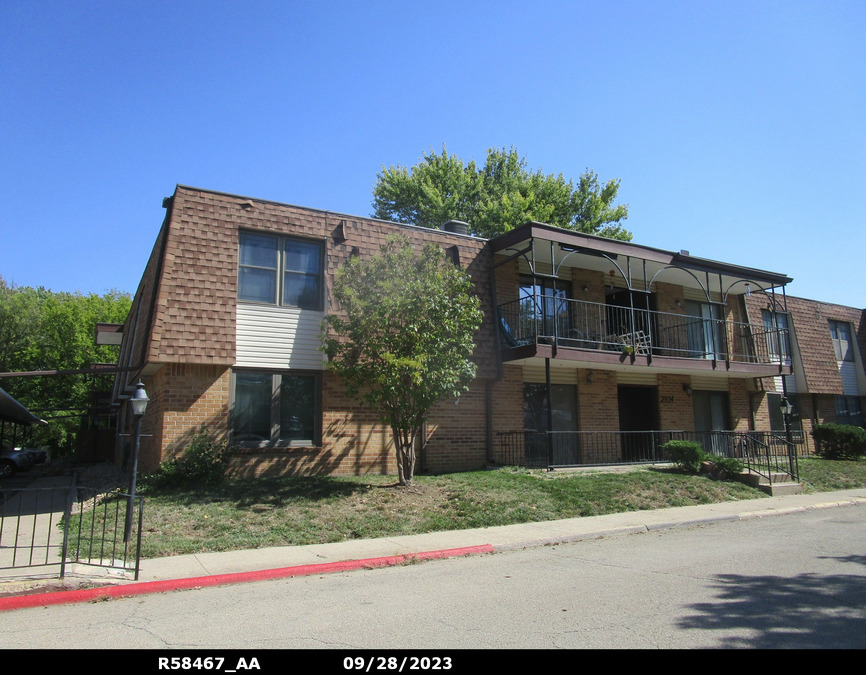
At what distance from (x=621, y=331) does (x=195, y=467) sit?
1329 cm

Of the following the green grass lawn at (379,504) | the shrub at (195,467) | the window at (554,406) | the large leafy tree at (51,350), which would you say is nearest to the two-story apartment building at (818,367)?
the window at (554,406)

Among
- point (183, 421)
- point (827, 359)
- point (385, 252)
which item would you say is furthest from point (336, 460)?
point (827, 359)

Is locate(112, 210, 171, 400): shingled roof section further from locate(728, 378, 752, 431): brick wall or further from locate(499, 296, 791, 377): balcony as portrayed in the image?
locate(728, 378, 752, 431): brick wall

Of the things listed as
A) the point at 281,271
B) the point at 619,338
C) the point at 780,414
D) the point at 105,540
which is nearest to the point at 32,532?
the point at 105,540

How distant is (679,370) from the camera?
1797 centimetres

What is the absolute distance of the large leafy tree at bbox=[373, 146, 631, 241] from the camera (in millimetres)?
33062

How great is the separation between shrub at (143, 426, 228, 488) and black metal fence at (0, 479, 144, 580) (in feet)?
2.63

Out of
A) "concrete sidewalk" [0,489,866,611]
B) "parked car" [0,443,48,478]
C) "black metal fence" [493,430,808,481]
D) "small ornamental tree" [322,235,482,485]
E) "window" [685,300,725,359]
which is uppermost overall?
"window" [685,300,725,359]

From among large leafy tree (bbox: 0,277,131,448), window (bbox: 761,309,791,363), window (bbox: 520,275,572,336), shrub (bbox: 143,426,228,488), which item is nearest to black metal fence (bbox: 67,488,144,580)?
shrub (bbox: 143,426,228,488)

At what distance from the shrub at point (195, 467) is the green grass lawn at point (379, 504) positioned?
0.99ft

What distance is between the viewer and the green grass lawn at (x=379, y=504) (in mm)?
9312

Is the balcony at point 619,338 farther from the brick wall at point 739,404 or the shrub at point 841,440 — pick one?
the shrub at point 841,440
